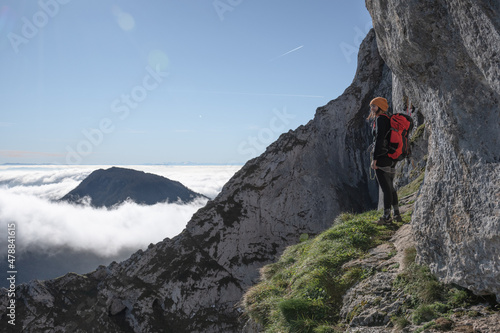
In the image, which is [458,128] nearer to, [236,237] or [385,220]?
[385,220]

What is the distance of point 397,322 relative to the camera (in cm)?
545

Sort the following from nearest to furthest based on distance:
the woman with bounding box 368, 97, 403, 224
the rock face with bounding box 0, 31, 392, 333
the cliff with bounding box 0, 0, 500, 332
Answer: the woman with bounding box 368, 97, 403, 224 → the cliff with bounding box 0, 0, 500, 332 → the rock face with bounding box 0, 31, 392, 333

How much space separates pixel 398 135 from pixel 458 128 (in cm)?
393

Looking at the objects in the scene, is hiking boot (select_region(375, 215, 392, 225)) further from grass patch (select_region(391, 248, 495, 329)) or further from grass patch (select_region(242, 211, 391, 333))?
grass patch (select_region(391, 248, 495, 329))

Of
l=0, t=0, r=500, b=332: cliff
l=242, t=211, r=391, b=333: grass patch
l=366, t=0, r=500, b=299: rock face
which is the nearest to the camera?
l=366, t=0, r=500, b=299: rock face

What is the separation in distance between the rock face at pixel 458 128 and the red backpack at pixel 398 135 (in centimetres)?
250

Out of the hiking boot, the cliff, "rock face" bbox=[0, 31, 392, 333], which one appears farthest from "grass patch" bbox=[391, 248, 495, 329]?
Answer: "rock face" bbox=[0, 31, 392, 333]

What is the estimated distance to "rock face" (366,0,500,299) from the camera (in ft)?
14.5

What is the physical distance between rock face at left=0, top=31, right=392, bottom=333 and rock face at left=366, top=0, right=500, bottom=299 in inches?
1674

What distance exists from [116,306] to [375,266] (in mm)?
48176

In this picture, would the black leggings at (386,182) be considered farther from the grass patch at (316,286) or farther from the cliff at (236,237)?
the cliff at (236,237)

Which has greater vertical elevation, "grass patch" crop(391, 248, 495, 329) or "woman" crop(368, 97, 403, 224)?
"woman" crop(368, 97, 403, 224)

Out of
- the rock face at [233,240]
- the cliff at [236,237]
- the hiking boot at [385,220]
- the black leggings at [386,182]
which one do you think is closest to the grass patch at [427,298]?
the black leggings at [386,182]

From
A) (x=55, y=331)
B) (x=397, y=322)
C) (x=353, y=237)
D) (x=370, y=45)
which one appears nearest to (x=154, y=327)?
(x=55, y=331)
